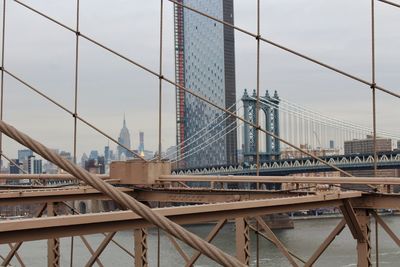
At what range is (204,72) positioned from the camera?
3083 cm

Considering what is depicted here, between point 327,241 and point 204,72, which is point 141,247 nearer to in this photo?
point 327,241

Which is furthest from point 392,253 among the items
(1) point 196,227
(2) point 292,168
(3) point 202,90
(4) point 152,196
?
(4) point 152,196

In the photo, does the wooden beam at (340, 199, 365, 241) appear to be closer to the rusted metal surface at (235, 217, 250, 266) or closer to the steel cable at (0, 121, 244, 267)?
the rusted metal surface at (235, 217, 250, 266)

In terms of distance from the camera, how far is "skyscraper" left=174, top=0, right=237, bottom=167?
18422mm

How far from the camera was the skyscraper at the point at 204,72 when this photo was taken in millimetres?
18422

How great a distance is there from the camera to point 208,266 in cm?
2022

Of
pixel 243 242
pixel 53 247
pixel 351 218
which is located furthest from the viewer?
pixel 53 247

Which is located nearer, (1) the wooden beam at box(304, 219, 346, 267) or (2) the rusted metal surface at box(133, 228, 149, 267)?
(1) the wooden beam at box(304, 219, 346, 267)

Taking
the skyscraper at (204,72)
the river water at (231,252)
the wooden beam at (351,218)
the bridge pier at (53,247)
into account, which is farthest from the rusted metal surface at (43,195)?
the river water at (231,252)

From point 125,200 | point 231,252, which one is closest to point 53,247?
point 125,200

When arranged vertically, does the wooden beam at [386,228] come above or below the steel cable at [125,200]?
below

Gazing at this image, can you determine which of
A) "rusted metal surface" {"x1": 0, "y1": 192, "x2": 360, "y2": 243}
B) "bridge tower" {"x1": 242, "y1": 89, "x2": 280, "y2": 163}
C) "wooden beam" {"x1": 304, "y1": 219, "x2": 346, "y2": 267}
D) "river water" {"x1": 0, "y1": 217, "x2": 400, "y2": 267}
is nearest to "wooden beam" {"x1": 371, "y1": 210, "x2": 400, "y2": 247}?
"wooden beam" {"x1": 304, "y1": 219, "x2": 346, "y2": 267}

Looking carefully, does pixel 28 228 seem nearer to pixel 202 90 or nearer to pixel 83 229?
pixel 83 229

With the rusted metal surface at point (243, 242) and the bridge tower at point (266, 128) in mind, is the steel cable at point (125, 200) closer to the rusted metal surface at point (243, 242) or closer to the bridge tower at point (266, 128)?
the rusted metal surface at point (243, 242)
